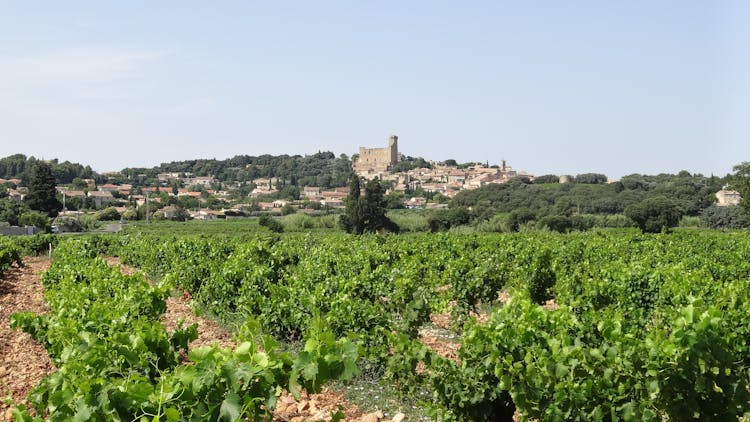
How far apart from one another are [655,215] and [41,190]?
58750 mm

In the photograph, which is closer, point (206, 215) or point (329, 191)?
point (206, 215)

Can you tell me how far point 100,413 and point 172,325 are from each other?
8108 mm

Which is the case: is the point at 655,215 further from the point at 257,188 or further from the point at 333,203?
the point at 257,188

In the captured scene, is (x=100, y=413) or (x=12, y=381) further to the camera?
(x=12, y=381)

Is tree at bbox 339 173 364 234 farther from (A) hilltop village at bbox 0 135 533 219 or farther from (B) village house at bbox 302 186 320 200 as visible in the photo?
(B) village house at bbox 302 186 320 200

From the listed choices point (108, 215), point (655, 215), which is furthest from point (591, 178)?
point (108, 215)

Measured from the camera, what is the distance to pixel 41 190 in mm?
64000

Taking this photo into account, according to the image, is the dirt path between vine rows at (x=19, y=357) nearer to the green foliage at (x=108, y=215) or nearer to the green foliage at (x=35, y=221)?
the green foliage at (x=35, y=221)

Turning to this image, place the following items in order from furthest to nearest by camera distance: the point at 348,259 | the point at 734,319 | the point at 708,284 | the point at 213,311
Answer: the point at 348,259 < the point at 213,311 < the point at 708,284 < the point at 734,319

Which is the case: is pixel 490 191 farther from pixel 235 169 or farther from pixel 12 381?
pixel 235 169

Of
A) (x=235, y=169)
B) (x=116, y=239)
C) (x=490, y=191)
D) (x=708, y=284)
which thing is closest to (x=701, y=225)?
(x=490, y=191)

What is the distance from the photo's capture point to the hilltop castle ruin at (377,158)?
182875 millimetres

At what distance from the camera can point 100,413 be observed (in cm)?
338

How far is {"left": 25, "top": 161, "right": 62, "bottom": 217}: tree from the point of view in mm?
63438
